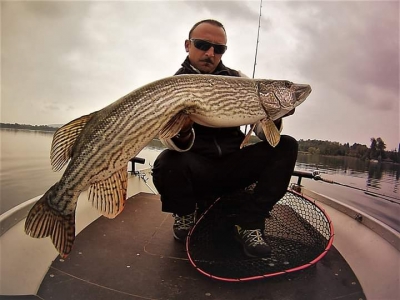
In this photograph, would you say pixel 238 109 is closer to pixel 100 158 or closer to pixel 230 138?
pixel 230 138

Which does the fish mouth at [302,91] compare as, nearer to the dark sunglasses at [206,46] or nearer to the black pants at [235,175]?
the black pants at [235,175]

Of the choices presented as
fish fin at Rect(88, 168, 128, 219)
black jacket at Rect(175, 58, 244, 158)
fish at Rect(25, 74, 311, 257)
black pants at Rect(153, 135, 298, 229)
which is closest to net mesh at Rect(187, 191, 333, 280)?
black pants at Rect(153, 135, 298, 229)

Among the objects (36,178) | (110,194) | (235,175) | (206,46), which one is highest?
(206,46)

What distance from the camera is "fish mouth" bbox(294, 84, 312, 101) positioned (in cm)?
199

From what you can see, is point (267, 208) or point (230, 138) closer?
point (267, 208)

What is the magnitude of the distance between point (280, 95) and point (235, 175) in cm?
68

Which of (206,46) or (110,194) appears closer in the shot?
(110,194)

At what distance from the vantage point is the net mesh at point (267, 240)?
1742mm

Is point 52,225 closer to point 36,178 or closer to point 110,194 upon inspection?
point 110,194

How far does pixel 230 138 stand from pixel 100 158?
1150mm

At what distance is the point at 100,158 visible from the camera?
4.74 ft

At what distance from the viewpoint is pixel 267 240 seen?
2.12 metres

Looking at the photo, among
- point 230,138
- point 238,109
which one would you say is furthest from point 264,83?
point 230,138

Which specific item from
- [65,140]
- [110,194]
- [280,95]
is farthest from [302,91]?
[65,140]
